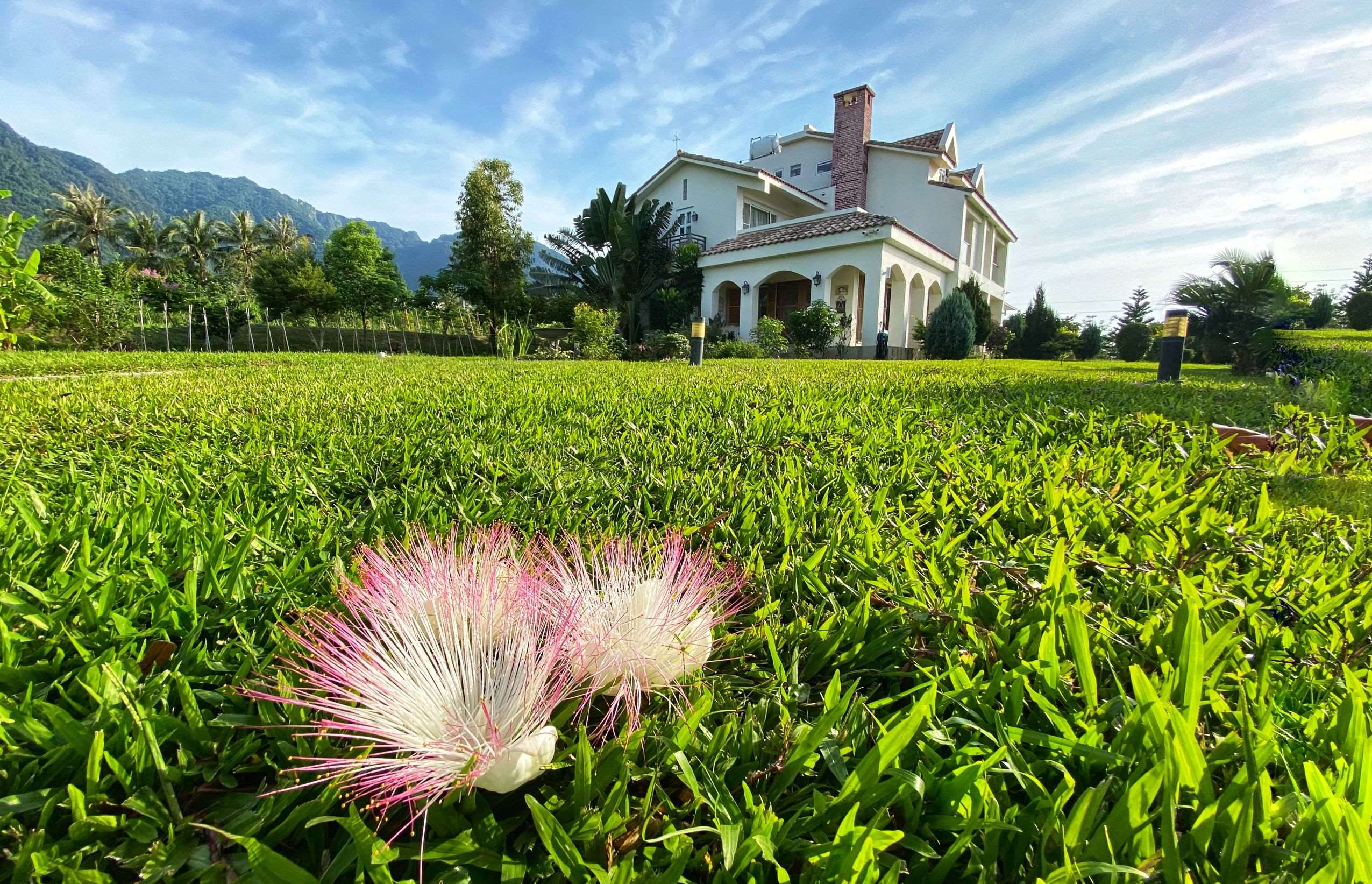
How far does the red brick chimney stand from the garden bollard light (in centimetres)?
1935

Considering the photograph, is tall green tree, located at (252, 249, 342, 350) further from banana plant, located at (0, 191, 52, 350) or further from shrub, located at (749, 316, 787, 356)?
banana plant, located at (0, 191, 52, 350)

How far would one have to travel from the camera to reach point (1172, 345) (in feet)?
21.5

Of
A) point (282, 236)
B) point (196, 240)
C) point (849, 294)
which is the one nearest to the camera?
point (849, 294)

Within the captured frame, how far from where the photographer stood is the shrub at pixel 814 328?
1727cm

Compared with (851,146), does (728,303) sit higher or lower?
lower

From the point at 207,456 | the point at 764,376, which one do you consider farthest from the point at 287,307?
the point at 207,456

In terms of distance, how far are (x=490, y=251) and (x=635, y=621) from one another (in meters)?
27.3

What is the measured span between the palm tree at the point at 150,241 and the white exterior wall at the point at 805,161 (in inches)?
1948

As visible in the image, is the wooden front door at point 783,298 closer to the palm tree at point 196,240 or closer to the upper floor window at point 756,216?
the upper floor window at point 756,216

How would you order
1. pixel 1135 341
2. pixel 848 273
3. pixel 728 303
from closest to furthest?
pixel 848 273 < pixel 728 303 < pixel 1135 341

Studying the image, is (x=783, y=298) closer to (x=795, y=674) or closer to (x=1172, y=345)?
(x=1172, y=345)

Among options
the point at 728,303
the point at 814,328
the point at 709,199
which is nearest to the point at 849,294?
the point at 728,303

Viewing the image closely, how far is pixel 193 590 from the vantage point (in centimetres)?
93

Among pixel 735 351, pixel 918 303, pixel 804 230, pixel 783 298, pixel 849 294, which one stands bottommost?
pixel 735 351
